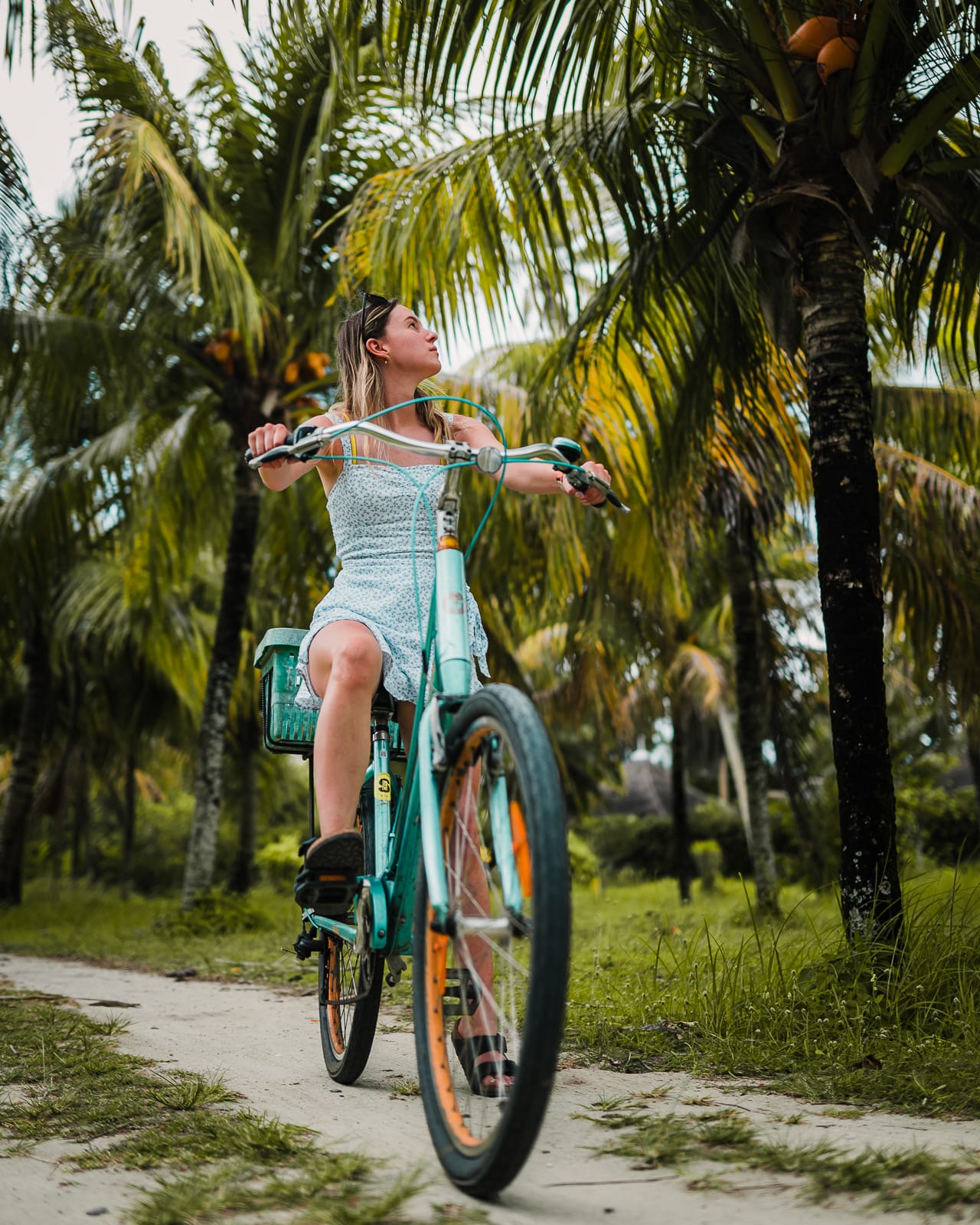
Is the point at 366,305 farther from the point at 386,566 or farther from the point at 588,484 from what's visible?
the point at 588,484

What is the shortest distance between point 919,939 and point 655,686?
14.5 metres

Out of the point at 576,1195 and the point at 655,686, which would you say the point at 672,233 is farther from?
the point at 655,686

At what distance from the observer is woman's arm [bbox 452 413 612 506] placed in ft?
8.71

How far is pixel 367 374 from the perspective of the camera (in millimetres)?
3016

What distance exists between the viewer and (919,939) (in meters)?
3.46

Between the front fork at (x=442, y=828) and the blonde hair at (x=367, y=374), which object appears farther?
the blonde hair at (x=367, y=374)

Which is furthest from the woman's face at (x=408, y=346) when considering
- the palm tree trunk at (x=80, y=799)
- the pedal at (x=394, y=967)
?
the palm tree trunk at (x=80, y=799)

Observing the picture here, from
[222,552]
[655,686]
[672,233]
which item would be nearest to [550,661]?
[655,686]

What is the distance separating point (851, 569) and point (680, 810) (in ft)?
40.0

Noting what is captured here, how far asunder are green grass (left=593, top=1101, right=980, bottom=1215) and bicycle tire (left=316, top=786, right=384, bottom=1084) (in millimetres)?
647

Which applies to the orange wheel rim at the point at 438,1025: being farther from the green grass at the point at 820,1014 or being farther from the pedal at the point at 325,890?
the green grass at the point at 820,1014

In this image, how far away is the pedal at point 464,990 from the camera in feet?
7.23

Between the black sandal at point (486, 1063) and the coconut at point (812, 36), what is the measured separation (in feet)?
11.4

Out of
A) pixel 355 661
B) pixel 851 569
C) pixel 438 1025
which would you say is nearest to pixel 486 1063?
pixel 438 1025
